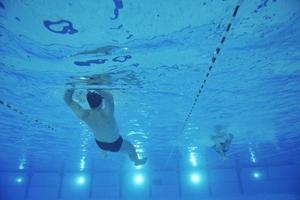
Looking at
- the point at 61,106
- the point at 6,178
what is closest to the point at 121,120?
the point at 61,106

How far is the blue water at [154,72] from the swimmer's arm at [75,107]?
234mm

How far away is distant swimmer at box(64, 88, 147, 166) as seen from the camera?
797 centimetres

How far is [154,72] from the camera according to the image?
7848 millimetres

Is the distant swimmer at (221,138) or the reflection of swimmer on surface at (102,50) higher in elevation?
the distant swimmer at (221,138)

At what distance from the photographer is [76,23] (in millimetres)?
5465

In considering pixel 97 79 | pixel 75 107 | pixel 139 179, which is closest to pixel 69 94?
pixel 75 107

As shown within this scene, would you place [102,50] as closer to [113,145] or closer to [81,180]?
[113,145]

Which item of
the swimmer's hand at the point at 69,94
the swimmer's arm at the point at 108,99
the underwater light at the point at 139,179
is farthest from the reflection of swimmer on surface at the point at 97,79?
the underwater light at the point at 139,179

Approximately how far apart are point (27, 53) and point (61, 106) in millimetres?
4566

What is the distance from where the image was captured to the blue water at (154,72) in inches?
212

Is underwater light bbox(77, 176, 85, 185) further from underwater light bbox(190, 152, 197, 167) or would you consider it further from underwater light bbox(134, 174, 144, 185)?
underwater light bbox(190, 152, 197, 167)

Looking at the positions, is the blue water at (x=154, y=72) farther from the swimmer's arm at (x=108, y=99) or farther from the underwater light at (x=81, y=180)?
the underwater light at (x=81, y=180)

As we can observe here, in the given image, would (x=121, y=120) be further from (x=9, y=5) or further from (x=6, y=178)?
(x=6, y=178)

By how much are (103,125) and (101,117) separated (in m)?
0.35
